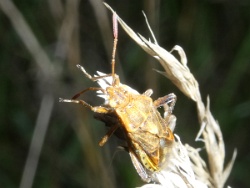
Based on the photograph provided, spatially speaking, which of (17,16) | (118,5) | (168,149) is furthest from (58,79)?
(168,149)

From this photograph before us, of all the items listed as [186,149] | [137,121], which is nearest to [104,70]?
[137,121]

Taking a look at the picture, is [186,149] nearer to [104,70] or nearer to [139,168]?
[139,168]

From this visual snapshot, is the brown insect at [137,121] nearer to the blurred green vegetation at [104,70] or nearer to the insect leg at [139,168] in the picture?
the insect leg at [139,168]

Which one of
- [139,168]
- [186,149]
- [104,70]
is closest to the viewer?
[186,149]

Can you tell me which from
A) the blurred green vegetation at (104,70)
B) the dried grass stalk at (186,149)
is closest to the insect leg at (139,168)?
the dried grass stalk at (186,149)

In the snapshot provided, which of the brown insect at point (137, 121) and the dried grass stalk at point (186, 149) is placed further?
the brown insect at point (137, 121)
